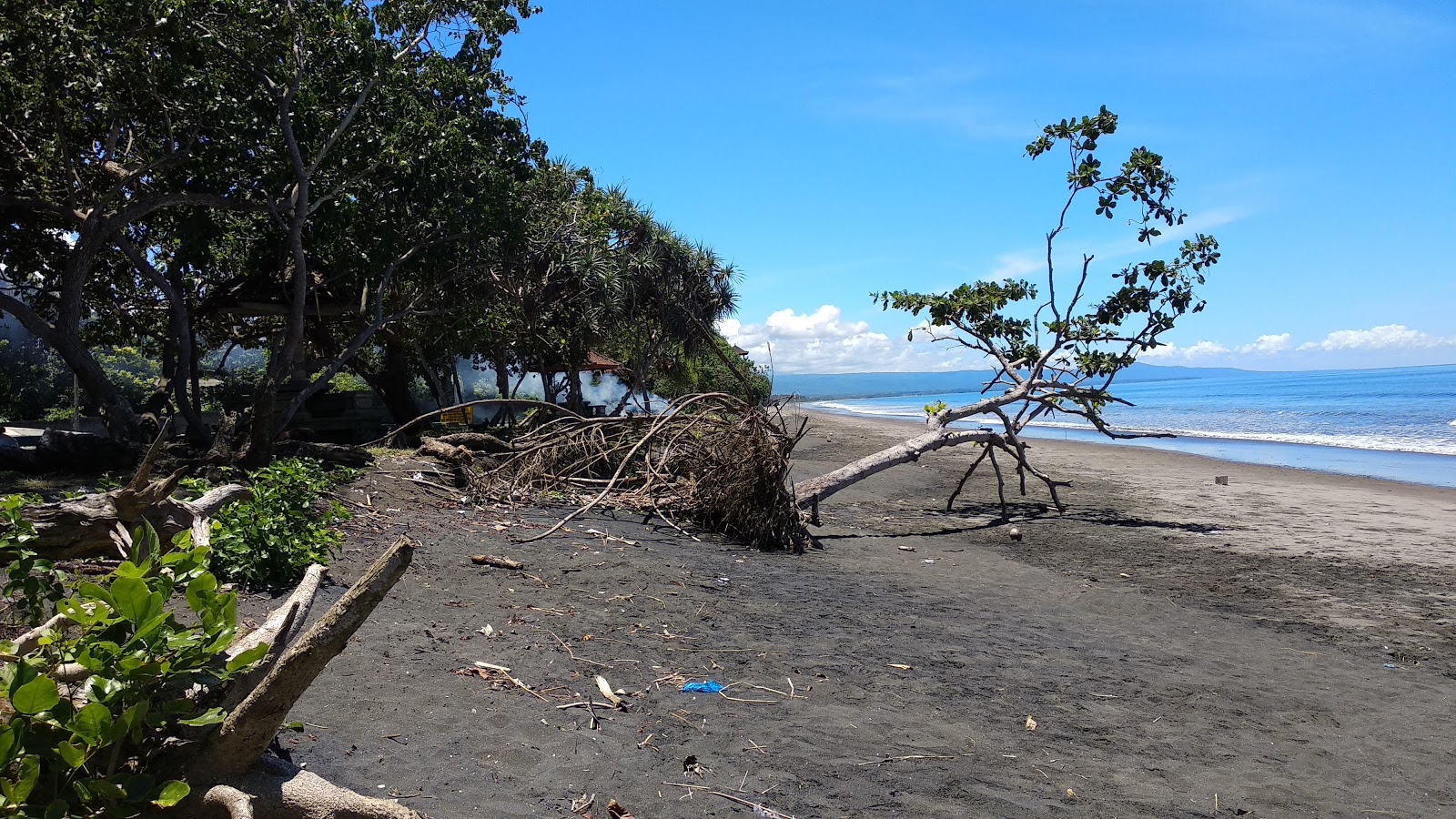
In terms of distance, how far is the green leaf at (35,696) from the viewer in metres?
1.87

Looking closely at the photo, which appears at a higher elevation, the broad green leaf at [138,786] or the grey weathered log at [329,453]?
the grey weathered log at [329,453]

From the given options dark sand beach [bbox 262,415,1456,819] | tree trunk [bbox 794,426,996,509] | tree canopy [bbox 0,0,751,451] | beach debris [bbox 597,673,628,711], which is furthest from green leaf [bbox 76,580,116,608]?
tree trunk [bbox 794,426,996,509]

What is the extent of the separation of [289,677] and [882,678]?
3.42 meters

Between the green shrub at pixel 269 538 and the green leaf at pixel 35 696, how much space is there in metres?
2.97

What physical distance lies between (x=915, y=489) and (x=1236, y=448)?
13828mm

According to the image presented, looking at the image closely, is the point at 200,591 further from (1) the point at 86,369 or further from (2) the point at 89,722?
(1) the point at 86,369

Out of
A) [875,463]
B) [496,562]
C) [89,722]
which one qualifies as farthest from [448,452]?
[89,722]

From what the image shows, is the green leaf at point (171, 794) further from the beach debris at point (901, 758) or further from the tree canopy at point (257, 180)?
the tree canopy at point (257, 180)

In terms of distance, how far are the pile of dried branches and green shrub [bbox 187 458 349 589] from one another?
10.2 ft

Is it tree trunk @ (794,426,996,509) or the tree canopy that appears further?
tree trunk @ (794,426,996,509)

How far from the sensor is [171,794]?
6.38 feet

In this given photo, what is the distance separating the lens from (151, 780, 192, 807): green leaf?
1.93 meters

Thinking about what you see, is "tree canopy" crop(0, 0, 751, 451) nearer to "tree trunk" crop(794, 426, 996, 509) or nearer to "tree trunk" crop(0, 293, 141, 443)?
"tree trunk" crop(0, 293, 141, 443)

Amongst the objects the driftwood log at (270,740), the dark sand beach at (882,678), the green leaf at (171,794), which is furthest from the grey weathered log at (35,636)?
the dark sand beach at (882,678)
